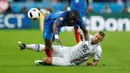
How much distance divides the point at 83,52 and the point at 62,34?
17231 millimetres

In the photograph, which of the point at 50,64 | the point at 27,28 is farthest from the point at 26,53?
the point at 27,28

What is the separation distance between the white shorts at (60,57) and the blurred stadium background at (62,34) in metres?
0.43

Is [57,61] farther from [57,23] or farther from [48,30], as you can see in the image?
[48,30]

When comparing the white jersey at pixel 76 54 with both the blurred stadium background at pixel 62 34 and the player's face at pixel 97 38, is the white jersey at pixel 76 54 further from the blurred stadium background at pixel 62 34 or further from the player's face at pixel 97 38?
the blurred stadium background at pixel 62 34

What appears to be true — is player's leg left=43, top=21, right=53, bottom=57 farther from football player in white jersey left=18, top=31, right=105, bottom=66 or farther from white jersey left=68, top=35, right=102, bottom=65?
white jersey left=68, top=35, right=102, bottom=65

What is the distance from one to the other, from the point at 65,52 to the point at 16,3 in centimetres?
2599

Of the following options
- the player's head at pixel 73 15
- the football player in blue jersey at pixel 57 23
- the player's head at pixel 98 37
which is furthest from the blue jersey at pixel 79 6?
the player's head at pixel 98 37

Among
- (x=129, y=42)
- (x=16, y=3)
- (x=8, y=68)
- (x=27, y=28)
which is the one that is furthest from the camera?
(x=16, y=3)

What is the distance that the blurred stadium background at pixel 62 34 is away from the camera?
15031mm

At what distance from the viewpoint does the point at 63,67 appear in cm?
1518

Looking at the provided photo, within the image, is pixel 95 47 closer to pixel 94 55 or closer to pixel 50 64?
pixel 94 55

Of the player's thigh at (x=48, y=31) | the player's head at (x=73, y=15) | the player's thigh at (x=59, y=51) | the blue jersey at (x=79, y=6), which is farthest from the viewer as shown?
the blue jersey at (x=79, y=6)

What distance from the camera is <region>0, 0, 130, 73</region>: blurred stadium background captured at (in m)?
15.0

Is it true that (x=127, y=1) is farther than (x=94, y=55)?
Yes
